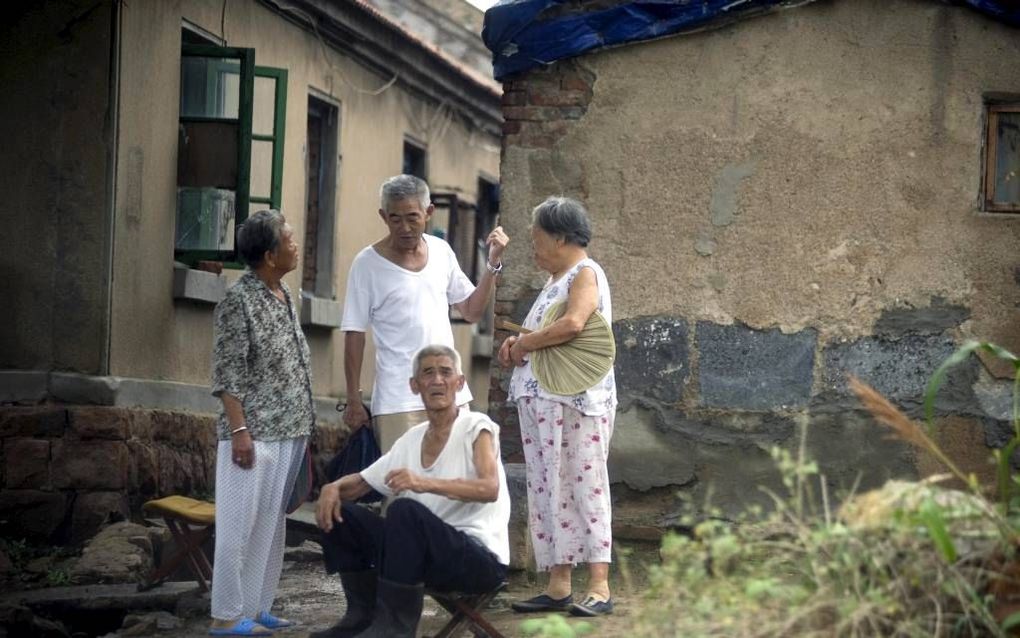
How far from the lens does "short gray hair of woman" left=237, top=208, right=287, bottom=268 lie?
267 inches

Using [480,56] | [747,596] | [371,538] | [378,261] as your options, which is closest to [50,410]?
[378,261]

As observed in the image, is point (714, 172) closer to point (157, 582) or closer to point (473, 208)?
point (157, 582)

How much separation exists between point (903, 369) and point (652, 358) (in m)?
1.19

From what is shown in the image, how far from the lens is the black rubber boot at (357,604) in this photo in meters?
6.25

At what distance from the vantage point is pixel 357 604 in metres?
6.27

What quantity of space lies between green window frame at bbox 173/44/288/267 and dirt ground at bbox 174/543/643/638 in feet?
7.27

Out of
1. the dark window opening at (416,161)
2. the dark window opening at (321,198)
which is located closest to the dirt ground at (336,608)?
the dark window opening at (321,198)

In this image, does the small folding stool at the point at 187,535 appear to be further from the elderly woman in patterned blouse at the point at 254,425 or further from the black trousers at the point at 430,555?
A: the black trousers at the point at 430,555

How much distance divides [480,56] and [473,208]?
3.41 m

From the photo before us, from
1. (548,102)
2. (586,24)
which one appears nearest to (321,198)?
(548,102)

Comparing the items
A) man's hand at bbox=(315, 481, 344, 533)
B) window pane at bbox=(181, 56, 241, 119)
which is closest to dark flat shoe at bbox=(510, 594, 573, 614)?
man's hand at bbox=(315, 481, 344, 533)

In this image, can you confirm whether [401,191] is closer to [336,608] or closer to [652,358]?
[652,358]

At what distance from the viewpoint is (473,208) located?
17844 millimetres

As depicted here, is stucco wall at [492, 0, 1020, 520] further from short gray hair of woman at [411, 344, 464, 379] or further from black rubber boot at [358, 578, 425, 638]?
black rubber boot at [358, 578, 425, 638]
